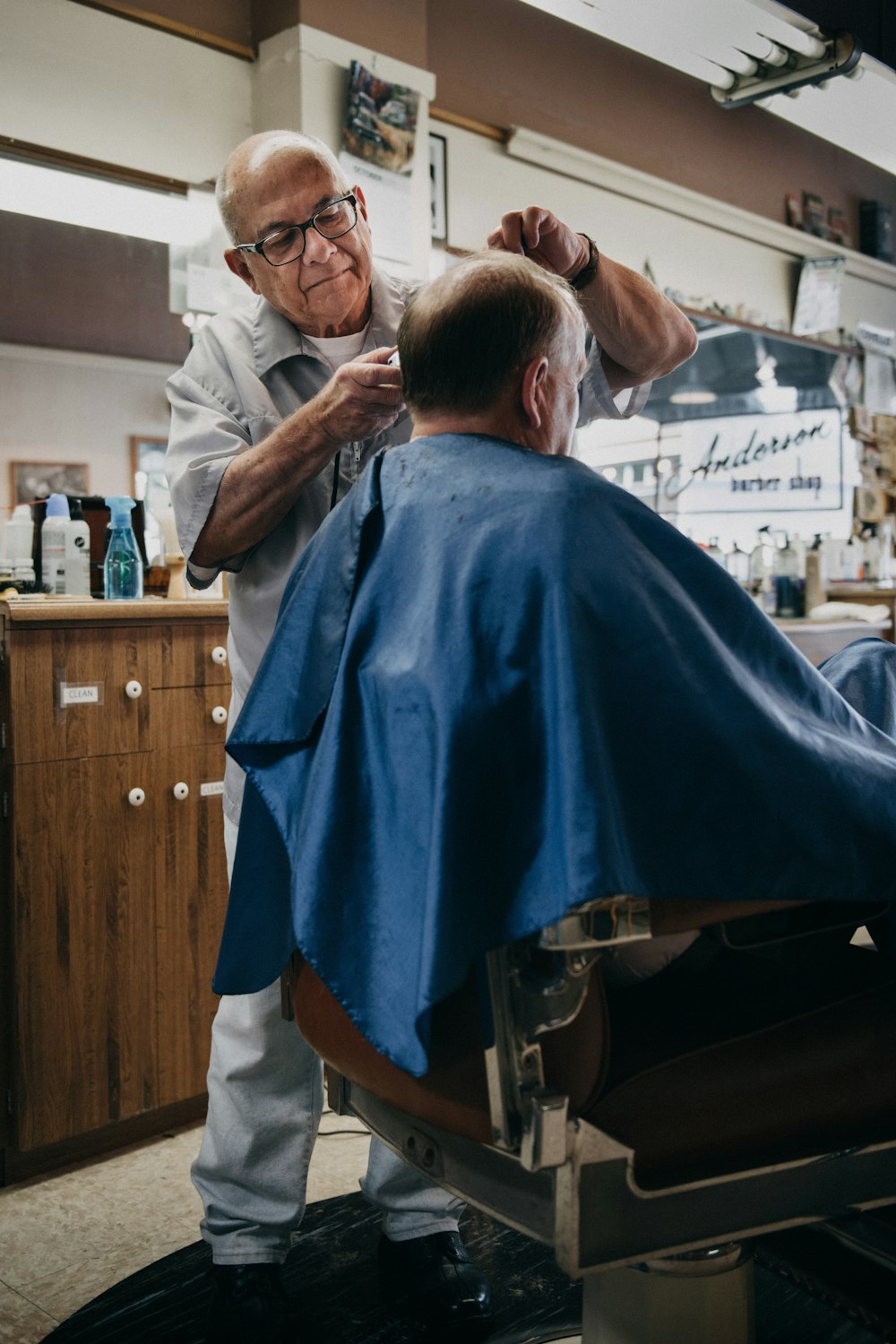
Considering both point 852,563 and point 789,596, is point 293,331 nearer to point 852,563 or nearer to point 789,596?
point 789,596

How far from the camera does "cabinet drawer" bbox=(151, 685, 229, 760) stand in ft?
7.86

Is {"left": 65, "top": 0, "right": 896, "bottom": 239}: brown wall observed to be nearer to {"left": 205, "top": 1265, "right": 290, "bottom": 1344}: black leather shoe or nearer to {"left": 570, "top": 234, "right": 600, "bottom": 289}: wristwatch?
{"left": 570, "top": 234, "right": 600, "bottom": 289}: wristwatch

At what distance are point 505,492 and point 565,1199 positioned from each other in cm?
66

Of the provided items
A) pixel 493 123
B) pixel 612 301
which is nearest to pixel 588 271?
pixel 612 301

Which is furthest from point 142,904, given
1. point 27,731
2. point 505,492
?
point 505,492

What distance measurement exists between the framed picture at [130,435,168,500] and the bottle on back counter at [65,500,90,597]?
52 centimetres

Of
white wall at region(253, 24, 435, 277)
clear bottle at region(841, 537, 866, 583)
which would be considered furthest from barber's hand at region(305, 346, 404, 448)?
clear bottle at region(841, 537, 866, 583)

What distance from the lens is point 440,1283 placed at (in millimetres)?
1739

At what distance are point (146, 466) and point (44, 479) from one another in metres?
0.30

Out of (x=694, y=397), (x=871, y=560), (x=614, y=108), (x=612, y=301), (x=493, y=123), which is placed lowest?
(x=871, y=560)

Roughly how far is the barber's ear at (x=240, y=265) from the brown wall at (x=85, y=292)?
142 centimetres

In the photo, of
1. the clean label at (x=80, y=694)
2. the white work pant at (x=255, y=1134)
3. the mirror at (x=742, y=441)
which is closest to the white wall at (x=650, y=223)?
the mirror at (x=742, y=441)

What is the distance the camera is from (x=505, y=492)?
1.14m

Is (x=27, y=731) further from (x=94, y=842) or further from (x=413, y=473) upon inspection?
(x=413, y=473)
